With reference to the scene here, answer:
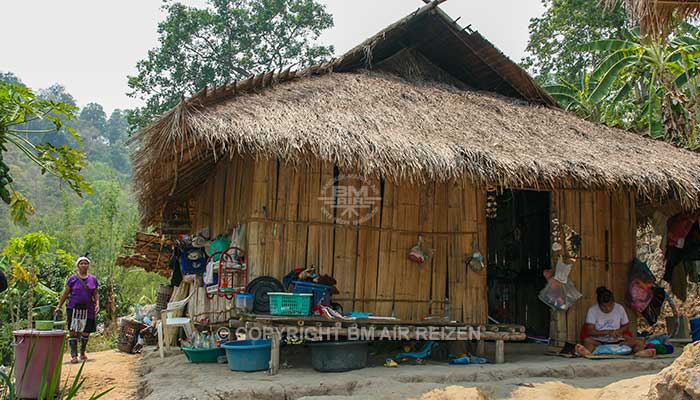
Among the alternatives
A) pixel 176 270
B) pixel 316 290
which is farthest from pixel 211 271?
pixel 176 270

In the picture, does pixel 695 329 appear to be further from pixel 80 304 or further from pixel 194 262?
pixel 80 304

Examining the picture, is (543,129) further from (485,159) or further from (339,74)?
(339,74)

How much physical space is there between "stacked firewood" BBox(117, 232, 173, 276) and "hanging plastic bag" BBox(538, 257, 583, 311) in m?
6.69

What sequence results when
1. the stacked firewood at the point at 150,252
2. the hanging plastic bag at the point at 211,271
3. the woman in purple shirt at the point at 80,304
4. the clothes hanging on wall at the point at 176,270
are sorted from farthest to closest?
the stacked firewood at the point at 150,252 → the clothes hanging on wall at the point at 176,270 → the woman in purple shirt at the point at 80,304 → the hanging plastic bag at the point at 211,271

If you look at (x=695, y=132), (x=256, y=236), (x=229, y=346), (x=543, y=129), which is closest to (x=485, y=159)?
(x=543, y=129)

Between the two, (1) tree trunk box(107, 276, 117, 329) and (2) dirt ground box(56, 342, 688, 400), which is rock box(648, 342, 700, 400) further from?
(1) tree trunk box(107, 276, 117, 329)

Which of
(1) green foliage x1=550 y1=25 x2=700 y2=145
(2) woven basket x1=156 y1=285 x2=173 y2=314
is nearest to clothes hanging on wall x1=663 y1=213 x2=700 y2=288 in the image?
(1) green foliage x1=550 y1=25 x2=700 y2=145

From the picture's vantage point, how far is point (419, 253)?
6.82 m

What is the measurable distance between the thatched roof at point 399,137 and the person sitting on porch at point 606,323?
1.33m

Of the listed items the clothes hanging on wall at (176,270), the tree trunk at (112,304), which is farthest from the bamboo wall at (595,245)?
the tree trunk at (112,304)

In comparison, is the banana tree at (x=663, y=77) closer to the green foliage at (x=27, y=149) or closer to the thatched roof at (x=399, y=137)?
the thatched roof at (x=399, y=137)

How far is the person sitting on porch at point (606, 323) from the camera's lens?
7.00 metres

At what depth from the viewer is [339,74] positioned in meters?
8.42

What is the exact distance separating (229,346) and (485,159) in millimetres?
3232
